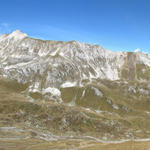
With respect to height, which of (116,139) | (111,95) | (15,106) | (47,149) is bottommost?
(116,139)

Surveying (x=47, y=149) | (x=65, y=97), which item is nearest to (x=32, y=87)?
(x=65, y=97)

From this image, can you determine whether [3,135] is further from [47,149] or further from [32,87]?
[32,87]

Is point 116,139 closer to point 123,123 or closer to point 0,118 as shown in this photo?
point 123,123

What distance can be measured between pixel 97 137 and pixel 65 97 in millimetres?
93097

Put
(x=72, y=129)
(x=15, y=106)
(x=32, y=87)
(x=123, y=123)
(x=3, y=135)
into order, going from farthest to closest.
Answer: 1. (x=32, y=87)
2. (x=123, y=123)
3. (x=15, y=106)
4. (x=72, y=129)
5. (x=3, y=135)

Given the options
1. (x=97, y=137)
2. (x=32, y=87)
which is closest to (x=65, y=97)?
(x=32, y=87)

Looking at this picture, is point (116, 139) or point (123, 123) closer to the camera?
point (116, 139)

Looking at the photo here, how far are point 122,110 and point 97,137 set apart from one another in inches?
3126

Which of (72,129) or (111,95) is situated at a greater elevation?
(111,95)

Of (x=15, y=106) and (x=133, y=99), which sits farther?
(x=133, y=99)

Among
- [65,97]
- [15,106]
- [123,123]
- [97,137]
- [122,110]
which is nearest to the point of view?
[97,137]

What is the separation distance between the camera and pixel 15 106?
120000mm

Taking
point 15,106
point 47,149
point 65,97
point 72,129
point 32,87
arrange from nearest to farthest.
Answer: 1. point 47,149
2. point 72,129
3. point 15,106
4. point 65,97
5. point 32,87

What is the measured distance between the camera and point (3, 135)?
72.3 m
